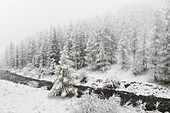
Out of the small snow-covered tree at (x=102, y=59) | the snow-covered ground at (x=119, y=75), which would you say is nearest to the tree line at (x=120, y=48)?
the small snow-covered tree at (x=102, y=59)

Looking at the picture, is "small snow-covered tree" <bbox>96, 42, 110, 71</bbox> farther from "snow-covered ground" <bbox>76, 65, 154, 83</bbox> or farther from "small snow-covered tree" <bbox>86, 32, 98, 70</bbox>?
"small snow-covered tree" <bbox>86, 32, 98, 70</bbox>

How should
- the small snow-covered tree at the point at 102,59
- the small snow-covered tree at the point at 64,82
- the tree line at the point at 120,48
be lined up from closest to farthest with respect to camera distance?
the small snow-covered tree at the point at 64,82
the tree line at the point at 120,48
the small snow-covered tree at the point at 102,59

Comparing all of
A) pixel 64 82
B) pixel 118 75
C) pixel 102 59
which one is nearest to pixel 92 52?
pixel 102 59

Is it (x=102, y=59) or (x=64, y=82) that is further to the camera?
(x=102, y=59)

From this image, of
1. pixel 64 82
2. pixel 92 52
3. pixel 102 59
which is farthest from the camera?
pixel 92 52

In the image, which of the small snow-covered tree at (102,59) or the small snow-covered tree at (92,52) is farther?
→ the small snow-covered tree at (92,52)

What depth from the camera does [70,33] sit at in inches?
1898

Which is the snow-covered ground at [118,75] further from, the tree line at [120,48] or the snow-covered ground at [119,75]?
the tree line at [120,48]

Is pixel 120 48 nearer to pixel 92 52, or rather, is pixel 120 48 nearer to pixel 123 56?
pixel 123 56

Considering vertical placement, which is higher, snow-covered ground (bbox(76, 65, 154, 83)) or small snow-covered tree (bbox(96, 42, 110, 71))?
small snow-covered tree (bbox(96, 42, 110, 71))

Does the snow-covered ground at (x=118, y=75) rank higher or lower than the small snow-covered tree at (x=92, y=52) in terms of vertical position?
lower

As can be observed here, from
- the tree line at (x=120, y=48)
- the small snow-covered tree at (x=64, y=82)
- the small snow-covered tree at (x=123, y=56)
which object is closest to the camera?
the small snow-covered tree at (x=64, y=82)

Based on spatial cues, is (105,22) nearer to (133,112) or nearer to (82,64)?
(82,64)

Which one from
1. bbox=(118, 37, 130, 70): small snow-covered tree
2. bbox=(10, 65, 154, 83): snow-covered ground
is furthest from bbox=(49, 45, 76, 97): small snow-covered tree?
bbox=(118, 37, 130, 70): small snow-covered tree
